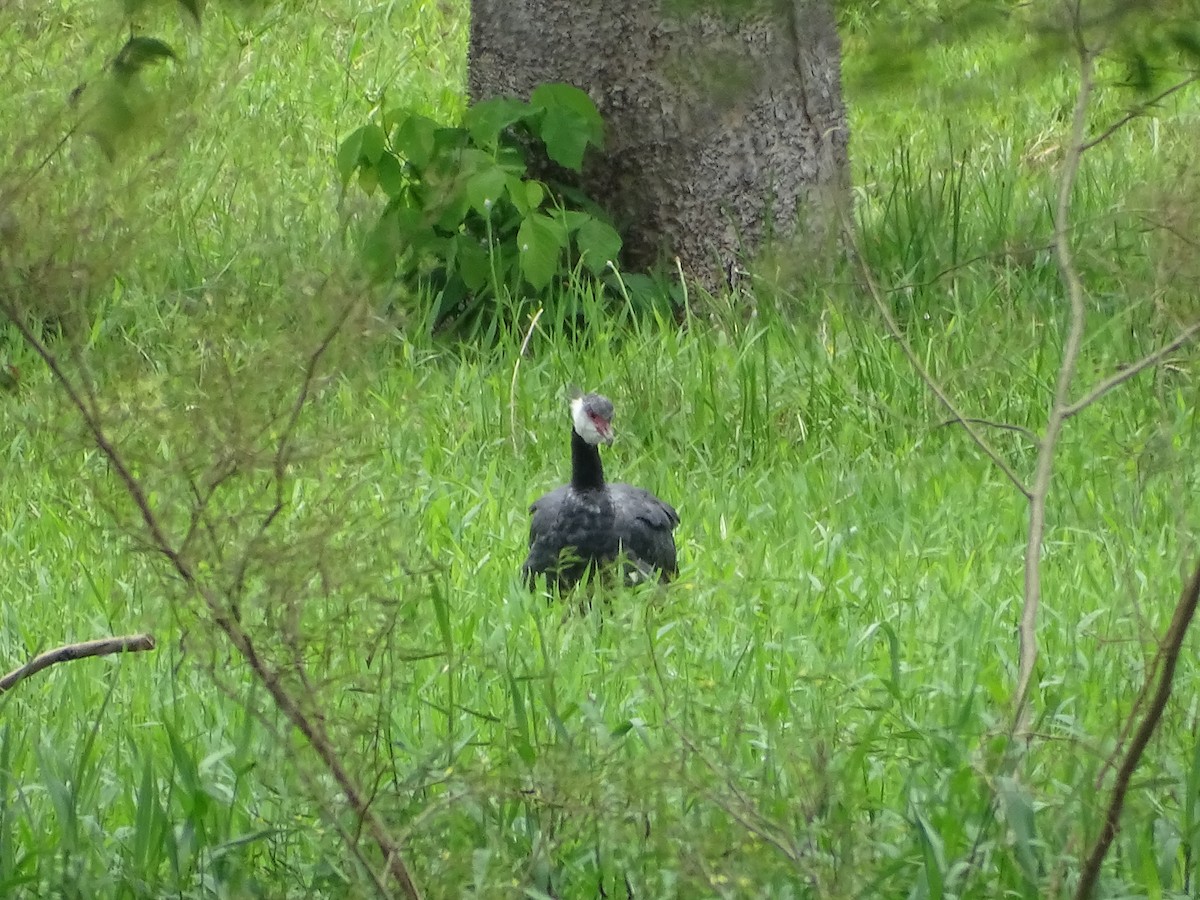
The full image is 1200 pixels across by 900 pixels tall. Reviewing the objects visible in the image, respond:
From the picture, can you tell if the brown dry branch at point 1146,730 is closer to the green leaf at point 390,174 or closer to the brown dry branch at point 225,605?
the brown dry branch at point 225,605

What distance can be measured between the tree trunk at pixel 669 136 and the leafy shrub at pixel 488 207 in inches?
5.7

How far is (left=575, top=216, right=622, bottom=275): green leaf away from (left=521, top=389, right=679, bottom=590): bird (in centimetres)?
134

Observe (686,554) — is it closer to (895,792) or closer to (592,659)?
(592,659)

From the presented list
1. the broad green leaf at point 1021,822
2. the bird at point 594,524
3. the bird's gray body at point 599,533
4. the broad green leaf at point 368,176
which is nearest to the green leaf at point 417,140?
the broad green leaf at point 368,176

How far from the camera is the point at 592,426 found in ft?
15.1

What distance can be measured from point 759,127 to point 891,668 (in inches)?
126

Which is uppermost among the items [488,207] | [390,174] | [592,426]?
[390,174]

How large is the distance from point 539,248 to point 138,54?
357 centimetres

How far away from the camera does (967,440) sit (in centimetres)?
520

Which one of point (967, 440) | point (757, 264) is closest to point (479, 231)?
point (757, 264)

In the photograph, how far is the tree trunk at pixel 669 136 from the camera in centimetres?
609

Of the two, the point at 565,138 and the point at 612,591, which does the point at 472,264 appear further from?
the point at 612,591

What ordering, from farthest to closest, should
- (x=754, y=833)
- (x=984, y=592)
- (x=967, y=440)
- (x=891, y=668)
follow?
1. (x=967, y=440)
2. (x=984, y=592)
3. (x=891, y=668)
4. (x=754, y=833)

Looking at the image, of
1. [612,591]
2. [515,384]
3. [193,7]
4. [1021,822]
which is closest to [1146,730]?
[1021,822]
